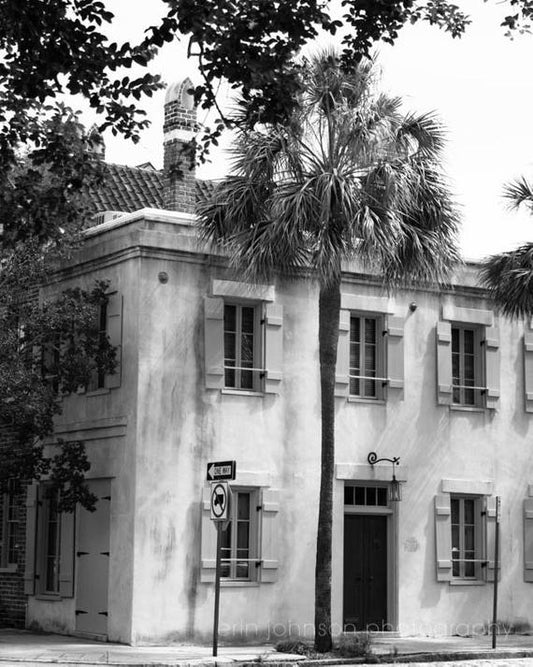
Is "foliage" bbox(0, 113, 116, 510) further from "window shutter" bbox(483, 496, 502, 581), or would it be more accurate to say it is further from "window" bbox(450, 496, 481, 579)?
"window shutter" bbox(483, 496, 502, 581)

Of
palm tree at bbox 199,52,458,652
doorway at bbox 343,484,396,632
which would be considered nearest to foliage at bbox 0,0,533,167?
palm tree at bbox 199,52,458,652

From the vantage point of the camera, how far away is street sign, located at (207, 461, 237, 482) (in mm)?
20078

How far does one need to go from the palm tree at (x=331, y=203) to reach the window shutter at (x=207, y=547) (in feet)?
6.59

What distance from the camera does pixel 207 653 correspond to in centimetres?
2094

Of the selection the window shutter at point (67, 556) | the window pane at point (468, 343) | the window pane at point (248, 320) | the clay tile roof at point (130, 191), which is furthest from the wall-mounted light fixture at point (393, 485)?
the clay tile roof at point (130, 191)

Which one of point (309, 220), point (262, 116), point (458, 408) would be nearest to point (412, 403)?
point (458, 408)

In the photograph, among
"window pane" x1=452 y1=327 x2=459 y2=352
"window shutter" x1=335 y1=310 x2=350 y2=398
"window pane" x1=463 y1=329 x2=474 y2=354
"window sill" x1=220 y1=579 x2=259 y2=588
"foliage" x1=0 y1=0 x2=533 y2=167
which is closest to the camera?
"foliage" x1=0 y1=0 x2=533 y2=167

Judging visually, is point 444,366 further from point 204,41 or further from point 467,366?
point 204,41

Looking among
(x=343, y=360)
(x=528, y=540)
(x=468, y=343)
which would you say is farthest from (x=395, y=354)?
(x=528, y=540)

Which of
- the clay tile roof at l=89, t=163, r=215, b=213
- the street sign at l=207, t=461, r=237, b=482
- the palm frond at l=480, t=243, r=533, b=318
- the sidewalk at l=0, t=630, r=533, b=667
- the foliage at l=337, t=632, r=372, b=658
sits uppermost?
the clay tile roof at l=89, t=163, r=215, b=213

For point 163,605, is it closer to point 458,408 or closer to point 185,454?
point 185,454

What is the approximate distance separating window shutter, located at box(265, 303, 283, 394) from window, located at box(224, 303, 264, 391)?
18cm

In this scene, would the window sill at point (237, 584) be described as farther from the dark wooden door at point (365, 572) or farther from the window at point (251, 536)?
the dark wooden door at point (365, 572)

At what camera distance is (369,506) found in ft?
80.1
